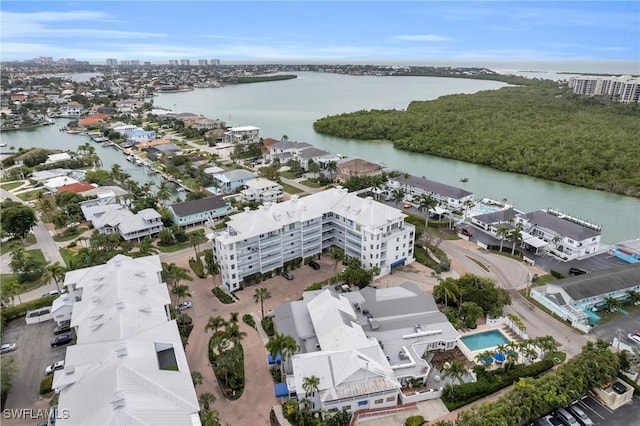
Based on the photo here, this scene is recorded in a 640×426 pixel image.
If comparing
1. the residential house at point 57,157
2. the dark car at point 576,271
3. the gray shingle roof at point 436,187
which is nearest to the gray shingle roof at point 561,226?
the dark car at point 576,271

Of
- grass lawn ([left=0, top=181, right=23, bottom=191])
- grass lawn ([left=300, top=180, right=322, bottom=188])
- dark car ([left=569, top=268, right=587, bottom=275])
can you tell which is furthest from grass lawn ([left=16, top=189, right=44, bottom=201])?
dark car ([left=569, top=268, right=587, bottom=275])

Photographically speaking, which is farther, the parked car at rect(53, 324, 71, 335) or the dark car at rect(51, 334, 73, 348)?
the parked car at rect(53, 324, 71, 335)

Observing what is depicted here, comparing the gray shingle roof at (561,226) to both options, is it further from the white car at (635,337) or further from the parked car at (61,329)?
the parked car at (61,329)

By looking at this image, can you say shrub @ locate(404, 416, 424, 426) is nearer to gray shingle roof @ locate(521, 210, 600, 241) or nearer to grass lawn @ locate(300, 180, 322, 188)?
gray shingle roof @ locate(521, 210, 600, 241)

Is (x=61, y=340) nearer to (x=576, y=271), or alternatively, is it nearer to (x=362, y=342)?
(x=362, y=342)

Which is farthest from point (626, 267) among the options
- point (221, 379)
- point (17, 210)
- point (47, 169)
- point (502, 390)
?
point (47, 169)

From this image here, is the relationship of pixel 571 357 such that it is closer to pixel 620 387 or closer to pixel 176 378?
pixel 620 387
